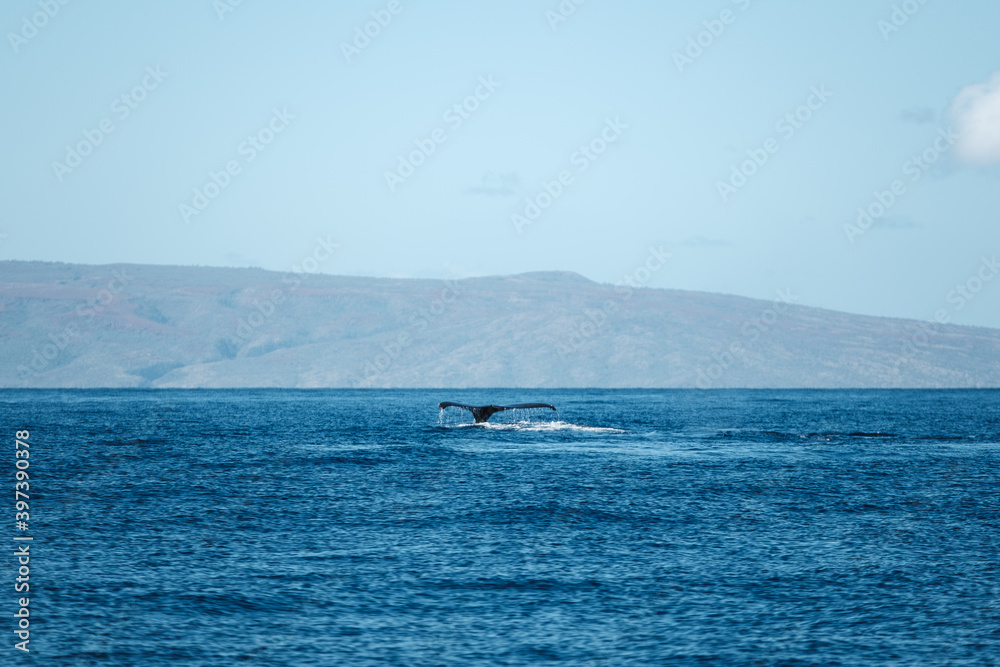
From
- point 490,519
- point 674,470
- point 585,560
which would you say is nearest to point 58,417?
point 674,470

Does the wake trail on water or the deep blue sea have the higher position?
the wake trail on water

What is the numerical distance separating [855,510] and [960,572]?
11804 mm

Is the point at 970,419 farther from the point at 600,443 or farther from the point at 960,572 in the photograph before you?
the point at 960,572

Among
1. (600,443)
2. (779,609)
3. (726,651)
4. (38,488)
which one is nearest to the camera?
(726,651)

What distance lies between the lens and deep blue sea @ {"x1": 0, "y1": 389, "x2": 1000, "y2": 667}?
66.0 feet

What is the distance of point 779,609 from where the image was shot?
22.7m

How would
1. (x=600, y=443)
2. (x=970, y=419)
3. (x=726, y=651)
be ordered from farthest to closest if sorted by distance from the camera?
(x=970, y=419) < (x=600, y=443) < (x=726, y=651)

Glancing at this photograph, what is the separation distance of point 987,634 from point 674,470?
34121 mm

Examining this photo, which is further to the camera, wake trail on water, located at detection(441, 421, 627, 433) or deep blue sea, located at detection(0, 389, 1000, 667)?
wake trail on water, located at detection(441, 421, 627, 433)

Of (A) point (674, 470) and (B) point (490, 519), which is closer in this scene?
(B) point (490, 519)

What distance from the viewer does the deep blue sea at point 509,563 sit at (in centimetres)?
2012

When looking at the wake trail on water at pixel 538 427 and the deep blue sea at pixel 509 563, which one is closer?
the deep blue sea at pixel 509 563

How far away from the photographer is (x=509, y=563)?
27.6 metres

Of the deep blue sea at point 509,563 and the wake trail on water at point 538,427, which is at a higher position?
the wake trail on water at point 538,427
